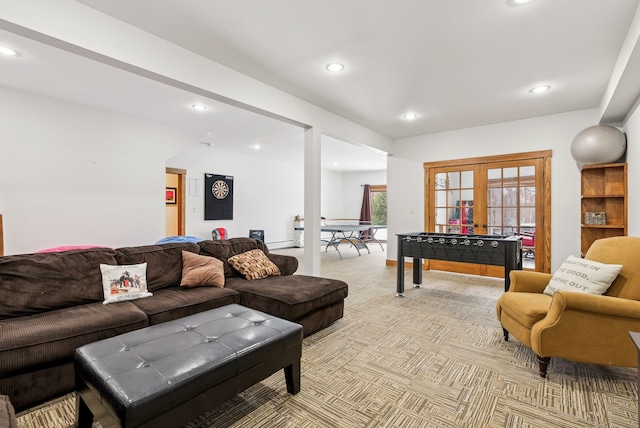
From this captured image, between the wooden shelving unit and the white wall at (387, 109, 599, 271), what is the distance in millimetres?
537

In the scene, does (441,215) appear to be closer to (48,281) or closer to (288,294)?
(288,294)

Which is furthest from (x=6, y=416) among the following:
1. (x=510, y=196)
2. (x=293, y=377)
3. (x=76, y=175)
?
(x=510, y=196)

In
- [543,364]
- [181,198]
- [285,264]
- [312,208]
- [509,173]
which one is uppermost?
[509,173]

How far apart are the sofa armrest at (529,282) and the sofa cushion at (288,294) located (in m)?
1.54

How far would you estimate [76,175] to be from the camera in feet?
14.2

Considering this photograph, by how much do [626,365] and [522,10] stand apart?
253 centimetres

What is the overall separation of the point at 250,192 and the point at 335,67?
216 inches

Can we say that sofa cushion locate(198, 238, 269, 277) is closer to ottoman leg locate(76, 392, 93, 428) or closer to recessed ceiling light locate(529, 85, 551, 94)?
ottoman leg locate(76, 392, 93, 428)

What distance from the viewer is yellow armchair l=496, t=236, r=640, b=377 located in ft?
6.42

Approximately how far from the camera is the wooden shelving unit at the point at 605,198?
3730 mm

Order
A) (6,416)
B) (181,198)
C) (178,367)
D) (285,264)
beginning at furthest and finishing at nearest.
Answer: (181,198)
(285,264)
(178,367)
(6,416)

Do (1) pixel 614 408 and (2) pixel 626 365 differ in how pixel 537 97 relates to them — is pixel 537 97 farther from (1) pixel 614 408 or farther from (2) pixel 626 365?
(1) pixel 614 408

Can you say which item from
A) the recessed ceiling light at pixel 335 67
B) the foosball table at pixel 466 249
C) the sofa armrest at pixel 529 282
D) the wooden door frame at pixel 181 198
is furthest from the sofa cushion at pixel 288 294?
the wooden door frame at pixel 181 198

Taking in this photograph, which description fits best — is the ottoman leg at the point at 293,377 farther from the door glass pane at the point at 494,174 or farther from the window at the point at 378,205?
the window at the point at 378,205
